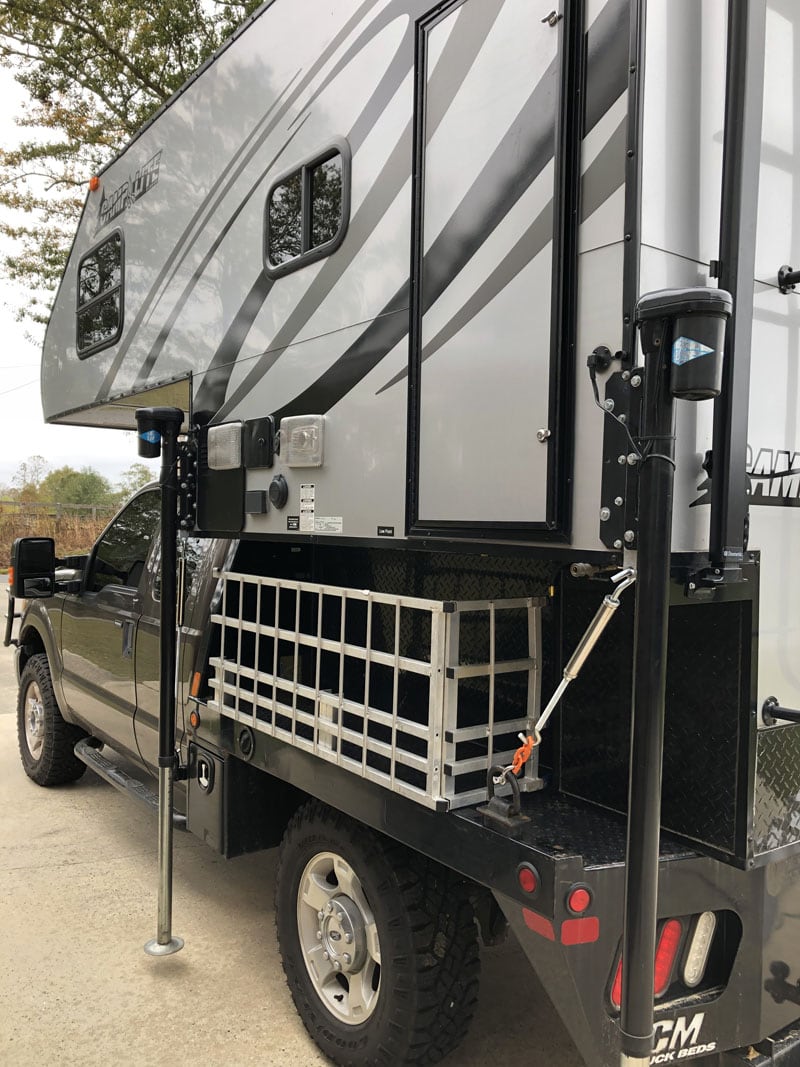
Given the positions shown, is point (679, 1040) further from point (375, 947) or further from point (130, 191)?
point (130, 191)

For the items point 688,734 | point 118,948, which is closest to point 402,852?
point 688,734

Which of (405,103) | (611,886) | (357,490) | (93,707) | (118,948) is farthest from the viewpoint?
(93,707)

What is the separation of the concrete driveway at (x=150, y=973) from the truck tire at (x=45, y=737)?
0.67 m

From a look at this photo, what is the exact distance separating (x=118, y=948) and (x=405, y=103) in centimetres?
338

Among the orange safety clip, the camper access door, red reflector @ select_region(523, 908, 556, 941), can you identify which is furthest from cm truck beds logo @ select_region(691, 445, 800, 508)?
red reflector @ select_region(523, 908, 556, 941)

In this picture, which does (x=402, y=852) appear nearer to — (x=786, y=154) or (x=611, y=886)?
(x=611, y=886)

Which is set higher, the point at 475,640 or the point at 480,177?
the point at 480,177

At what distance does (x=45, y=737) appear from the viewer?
550 cm

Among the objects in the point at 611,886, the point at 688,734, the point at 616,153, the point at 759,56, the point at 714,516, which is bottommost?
the point at 611,886

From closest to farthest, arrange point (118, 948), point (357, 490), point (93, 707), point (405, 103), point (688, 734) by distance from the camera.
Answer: point (688, 734), point (405, 103), point (357, 490), point (118, 948), point (93, 707)

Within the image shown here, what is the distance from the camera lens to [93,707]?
189 inches

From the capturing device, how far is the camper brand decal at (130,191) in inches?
169

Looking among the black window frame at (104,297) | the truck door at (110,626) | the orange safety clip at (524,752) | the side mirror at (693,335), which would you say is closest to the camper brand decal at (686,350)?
the side mirror at (693,335)

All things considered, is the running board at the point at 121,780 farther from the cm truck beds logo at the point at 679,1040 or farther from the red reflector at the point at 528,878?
the cm truck beds logo at the point at 679,1040
